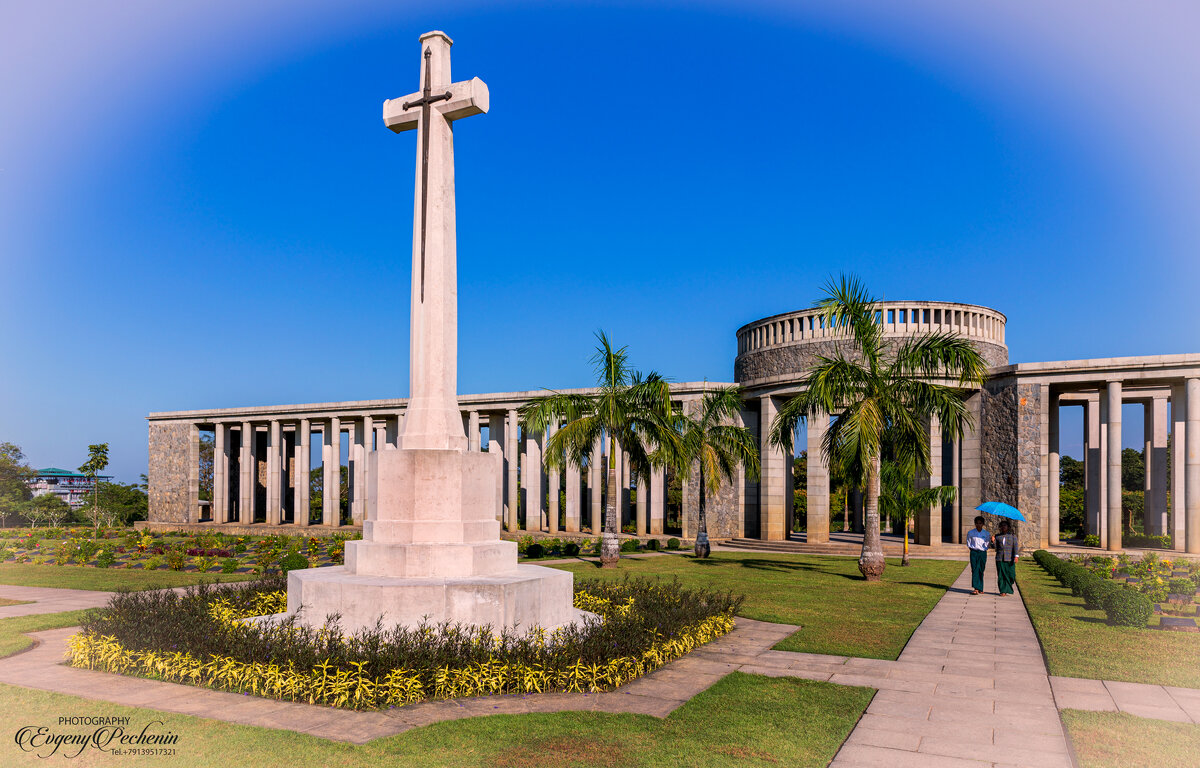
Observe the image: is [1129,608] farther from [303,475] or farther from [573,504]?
[303,475]

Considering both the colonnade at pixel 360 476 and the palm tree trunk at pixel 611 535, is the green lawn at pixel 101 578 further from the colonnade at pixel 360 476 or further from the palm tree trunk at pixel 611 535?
the colonnade at pixel 360 476

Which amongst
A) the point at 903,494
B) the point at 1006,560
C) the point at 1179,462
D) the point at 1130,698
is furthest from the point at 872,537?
the point at 1179,462

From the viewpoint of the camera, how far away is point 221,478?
157 ft

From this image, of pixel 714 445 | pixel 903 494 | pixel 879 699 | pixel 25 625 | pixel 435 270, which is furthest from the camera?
pixel 714 445

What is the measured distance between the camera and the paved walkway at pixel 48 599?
45.7ft

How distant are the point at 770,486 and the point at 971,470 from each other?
24.7 feet

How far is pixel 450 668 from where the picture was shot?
8.02 m

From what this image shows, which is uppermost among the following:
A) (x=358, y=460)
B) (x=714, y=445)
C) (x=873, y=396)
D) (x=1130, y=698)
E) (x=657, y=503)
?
(x=873, y=396)

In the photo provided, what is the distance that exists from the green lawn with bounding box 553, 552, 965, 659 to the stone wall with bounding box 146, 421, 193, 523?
36.0 metres

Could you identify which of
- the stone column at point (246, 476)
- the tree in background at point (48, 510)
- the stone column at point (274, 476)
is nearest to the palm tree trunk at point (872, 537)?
the stone column at point (274, 476)

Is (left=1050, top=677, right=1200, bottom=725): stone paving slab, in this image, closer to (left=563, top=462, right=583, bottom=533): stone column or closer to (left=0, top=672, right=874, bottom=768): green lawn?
(left=0, top=672, right=874, bottom=768): green lawn

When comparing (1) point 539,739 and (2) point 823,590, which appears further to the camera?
(2) point 823,590

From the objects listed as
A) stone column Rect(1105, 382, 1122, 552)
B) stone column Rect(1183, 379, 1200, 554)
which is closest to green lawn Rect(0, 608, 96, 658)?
stone column Rect(1105, 382, 1122, 552)

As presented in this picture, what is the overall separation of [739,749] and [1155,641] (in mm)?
8964
